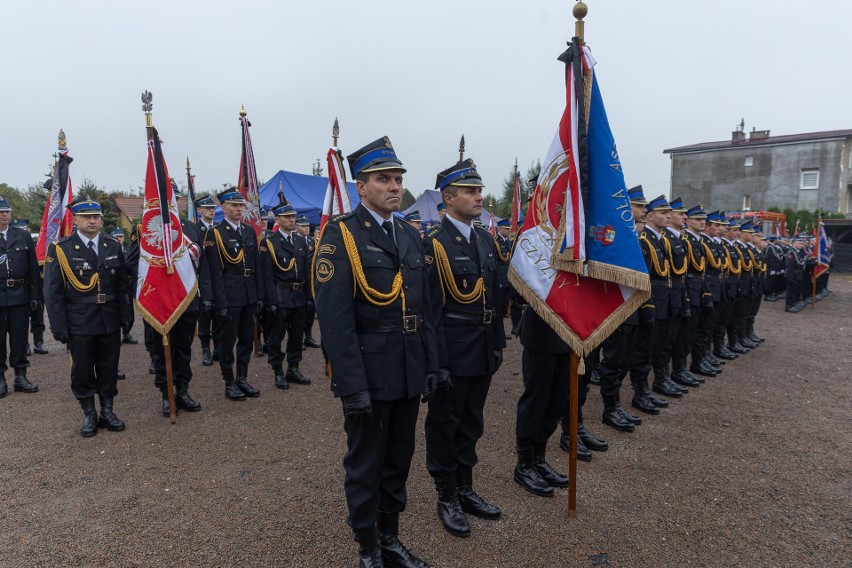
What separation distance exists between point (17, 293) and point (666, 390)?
327 inches

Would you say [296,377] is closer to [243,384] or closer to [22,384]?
[243,384]

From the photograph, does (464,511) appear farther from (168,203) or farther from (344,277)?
(168,203)

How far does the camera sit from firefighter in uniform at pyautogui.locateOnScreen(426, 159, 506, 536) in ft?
10.8

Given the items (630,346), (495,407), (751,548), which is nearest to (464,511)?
(751,548)

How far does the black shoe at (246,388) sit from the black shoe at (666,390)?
16.3ft

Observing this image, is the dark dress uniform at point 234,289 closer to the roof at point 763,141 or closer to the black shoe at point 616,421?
the black shoe at point 616,421

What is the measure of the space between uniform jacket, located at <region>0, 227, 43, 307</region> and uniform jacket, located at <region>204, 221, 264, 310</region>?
2657 mm

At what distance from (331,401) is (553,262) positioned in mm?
3495

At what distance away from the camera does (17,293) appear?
6.48 meters

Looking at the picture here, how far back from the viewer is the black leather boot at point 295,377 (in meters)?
6.72

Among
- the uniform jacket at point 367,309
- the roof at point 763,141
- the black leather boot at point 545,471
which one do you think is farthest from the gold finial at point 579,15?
the roof at point 763,141

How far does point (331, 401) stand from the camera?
5.93 metres

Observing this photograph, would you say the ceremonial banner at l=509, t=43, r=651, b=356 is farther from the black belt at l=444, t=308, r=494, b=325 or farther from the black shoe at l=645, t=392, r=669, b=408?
the black shoe at l=645, t=392, r=669, b=408

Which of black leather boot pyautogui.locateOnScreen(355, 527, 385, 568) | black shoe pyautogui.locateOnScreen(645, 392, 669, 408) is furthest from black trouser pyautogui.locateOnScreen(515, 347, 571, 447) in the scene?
black shoe pyautogui.locateOnScreen(645, 392, 669, 408)
